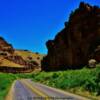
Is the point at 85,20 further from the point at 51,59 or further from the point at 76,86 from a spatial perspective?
the point at 76,86

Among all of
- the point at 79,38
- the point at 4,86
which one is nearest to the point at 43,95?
the point at 4,86

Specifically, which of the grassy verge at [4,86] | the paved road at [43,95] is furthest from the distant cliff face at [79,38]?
the paved road at [43,95]

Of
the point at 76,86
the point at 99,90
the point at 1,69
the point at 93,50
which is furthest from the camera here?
the point at 1,69

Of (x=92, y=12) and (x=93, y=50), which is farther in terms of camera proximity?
(x=92, y=12)

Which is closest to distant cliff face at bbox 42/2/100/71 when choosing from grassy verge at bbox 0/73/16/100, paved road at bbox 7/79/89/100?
grassy verge at bbox 0/73/16/100

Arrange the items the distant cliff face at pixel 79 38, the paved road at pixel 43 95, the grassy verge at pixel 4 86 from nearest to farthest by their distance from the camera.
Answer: the paved road at pixel 43 95
the grassy verge at pixel 4 86
the distant cliff face at pixel 79 38

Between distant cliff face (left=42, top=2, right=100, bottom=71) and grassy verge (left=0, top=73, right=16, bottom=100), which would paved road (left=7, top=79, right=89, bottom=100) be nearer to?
grassy verge (left=0, top=73, right=16, bottom=100)

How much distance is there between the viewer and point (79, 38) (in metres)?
99.9

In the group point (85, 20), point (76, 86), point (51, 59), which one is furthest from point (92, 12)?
point (76, 86)

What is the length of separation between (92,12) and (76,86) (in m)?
59.7

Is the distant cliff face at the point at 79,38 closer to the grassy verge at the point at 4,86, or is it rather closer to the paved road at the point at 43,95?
the grassy verge at the point at 4,86

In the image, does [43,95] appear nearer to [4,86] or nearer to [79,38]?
[4,86]

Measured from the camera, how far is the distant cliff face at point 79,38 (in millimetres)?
93188

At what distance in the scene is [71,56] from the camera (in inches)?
4134
